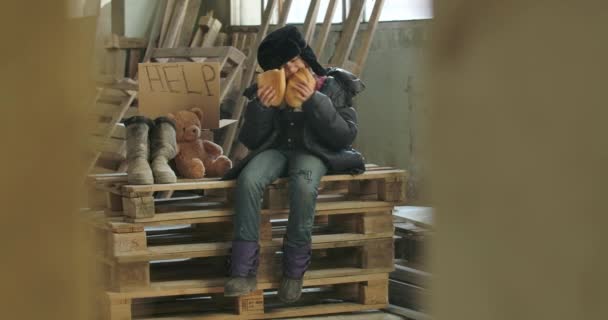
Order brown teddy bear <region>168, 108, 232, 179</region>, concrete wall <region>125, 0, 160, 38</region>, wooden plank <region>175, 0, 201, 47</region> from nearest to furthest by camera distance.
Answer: brown teddy bear <region>168, 108, 232, 179</region>, wooden plank <region>175, 0, 201, 47</region>, concrete wall <region>125, 0, 160, 38</region>

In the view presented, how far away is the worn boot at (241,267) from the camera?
5.04 meters

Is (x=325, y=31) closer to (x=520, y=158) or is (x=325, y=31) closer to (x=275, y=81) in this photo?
(x=275, y=81)

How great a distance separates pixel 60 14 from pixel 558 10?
285 mm

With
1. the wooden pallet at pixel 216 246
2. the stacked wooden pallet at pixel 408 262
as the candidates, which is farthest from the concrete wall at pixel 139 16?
the wooden pallet at pixel 216 246

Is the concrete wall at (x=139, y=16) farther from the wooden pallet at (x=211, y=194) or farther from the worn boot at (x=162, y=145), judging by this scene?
the worn boot at (x=162, y=145)

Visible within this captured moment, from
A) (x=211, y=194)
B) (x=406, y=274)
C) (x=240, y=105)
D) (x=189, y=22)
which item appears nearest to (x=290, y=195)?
(x=211, y=194)

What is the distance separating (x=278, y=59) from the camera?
5242mm

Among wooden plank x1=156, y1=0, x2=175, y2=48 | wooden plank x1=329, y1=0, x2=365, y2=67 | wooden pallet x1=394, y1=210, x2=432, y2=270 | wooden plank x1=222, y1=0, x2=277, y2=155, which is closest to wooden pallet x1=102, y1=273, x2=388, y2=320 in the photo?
wooden pallet x1=394, y1=210, x2=432, y2=270

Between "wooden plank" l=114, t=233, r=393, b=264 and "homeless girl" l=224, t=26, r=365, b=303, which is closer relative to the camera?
"wooden plank" l=114, t=233, r=393, b=264

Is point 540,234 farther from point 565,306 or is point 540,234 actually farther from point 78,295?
point 78,295

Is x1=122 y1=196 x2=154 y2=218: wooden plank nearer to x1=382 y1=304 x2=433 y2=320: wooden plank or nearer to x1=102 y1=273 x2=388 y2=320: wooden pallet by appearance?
x1=102 y1=273 x2=388 y2=320: wooden pallet

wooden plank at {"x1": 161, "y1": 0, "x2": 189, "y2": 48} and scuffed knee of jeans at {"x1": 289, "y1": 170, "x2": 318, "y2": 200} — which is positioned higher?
wooden plank at {"x1": 161, "y1": 0, "x2": 189, "y2": 48}

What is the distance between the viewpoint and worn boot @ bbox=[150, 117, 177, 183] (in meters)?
5.20

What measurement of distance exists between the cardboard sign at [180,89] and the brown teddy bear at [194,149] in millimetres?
73
